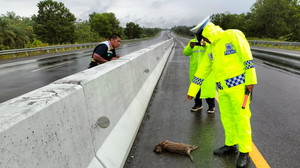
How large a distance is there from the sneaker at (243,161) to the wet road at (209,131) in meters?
0.07

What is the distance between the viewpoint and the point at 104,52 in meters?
5.50

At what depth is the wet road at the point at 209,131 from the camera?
3018 mm

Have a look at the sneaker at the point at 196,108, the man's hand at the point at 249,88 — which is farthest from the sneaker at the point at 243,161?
the sneaker at the point at 196,108

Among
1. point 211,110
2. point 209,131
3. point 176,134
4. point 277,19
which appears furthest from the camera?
point 277,19

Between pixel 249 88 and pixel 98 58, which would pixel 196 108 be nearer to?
pixel 249 88

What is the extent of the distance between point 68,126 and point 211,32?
225 centimetres

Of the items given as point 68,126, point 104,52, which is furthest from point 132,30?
point 68,126

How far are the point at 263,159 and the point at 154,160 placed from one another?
1.45 meters

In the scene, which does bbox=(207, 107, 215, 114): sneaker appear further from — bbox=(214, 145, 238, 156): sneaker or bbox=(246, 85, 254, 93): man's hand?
bbox=(246, 85, 254, 93): man's hand

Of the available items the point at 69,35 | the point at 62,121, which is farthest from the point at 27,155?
Result: the point at 69,35

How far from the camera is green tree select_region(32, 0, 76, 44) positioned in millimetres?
49219

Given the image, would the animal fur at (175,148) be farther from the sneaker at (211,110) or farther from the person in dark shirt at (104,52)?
the person in dark shirt at (104,52)

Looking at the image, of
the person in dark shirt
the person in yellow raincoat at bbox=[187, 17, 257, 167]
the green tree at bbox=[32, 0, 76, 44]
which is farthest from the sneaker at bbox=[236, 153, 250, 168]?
the green tree at bbox=[32, 0, 76, 44]

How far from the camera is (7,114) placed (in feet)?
4.66
